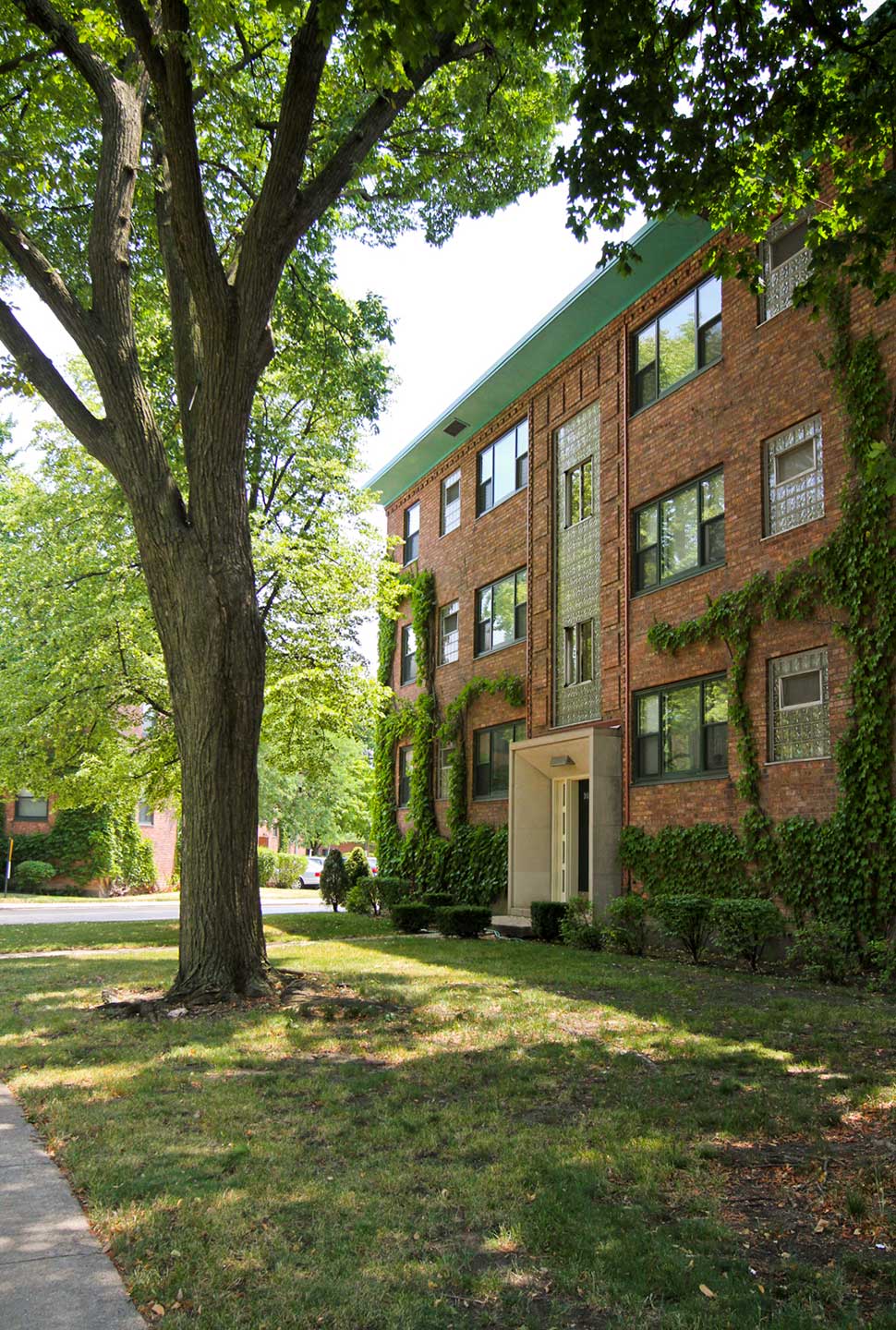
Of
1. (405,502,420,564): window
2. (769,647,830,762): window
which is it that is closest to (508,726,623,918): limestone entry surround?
(769,647,830,762): window

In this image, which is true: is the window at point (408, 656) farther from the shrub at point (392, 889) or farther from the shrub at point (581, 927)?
the shrub at point (581, 927)

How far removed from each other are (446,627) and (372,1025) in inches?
662

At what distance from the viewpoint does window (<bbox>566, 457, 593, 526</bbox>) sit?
763 inches

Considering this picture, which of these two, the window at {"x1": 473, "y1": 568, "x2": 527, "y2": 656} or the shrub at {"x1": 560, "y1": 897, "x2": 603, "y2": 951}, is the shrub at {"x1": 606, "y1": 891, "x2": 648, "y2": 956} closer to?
the shrub at {"x1": 560, "y1": 897, "x2": 603, "y2": 951}

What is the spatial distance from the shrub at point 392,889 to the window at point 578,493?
8678mm

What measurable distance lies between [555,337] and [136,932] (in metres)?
13.6

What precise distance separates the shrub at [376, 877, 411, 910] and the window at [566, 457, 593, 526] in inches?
342

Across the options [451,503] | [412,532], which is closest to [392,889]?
[451,503]

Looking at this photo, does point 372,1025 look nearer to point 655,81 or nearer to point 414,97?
point 655,81

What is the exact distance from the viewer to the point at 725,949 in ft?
42.0

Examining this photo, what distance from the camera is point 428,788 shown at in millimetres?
24672

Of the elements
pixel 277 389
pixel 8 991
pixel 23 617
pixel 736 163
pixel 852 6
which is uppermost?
pixel 277 389

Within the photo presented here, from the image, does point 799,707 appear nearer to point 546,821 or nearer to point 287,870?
point 546,821

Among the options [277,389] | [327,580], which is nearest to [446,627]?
[327,580]
